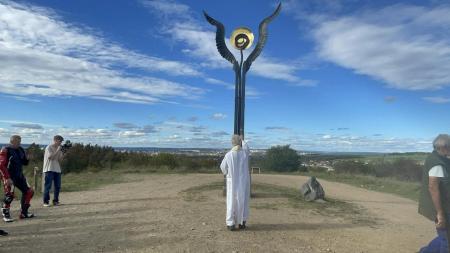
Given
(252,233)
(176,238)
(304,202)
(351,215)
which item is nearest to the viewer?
(176,238)

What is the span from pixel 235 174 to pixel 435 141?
371 cm

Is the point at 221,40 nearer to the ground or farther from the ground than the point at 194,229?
farther from the ground

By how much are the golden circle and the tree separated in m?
23.4

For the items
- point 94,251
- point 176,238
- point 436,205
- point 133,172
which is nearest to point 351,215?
point 176,238

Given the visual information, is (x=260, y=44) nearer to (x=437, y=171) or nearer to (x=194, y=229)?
(x=194, y=229)

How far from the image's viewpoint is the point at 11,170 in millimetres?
9094

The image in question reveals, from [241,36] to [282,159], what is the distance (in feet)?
78.5

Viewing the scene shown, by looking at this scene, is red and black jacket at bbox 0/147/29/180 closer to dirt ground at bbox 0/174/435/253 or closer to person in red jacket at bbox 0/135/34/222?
person in red jacket at bbox 0/135/34/222

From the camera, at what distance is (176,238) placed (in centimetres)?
780

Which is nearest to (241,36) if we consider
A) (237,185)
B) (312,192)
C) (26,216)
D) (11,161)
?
(312,192)

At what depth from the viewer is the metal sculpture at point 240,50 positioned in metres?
13.5

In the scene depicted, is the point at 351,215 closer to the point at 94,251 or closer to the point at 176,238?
the point at 176,238

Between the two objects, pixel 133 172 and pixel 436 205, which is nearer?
pixel 436 205

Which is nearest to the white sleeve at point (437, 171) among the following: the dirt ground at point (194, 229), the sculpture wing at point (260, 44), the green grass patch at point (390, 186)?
the dirt ground at point (194, 229)
